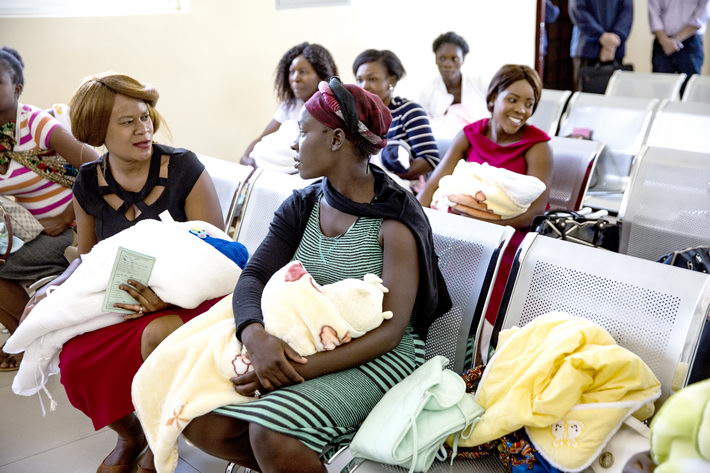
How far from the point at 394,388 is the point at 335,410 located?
172 millimetres

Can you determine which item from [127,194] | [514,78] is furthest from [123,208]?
[514,78]

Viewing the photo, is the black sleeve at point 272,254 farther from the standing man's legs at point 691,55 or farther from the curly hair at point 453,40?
the standing man's legs at point 691,55

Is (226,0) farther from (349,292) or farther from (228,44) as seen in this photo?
(349,292)

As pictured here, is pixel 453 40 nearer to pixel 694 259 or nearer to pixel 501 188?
pixel 501 188

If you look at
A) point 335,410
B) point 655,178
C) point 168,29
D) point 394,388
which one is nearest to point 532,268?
point 394,388

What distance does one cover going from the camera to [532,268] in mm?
1911

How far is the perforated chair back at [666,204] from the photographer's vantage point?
8.67ft

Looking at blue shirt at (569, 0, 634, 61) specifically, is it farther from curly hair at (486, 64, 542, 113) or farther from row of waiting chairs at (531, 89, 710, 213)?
curly hair at (486, 64, 542, 113)

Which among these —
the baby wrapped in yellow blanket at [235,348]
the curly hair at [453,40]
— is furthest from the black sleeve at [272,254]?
the curly hair at [453,40]

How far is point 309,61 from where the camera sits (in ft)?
13.5

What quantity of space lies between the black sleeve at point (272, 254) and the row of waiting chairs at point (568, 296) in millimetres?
425

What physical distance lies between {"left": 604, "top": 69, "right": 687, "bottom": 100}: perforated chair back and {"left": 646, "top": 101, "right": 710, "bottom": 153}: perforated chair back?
4.56 feet

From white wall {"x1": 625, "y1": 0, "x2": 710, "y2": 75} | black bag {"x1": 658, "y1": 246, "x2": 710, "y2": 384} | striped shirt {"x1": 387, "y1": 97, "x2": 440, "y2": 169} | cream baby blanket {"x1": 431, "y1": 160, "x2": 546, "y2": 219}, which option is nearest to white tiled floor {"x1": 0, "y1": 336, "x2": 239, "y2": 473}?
cream baby blanket {"x1": 431, "y1": 160, "x2": 546, "y2": 219}

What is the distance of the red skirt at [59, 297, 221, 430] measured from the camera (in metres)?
2.13
